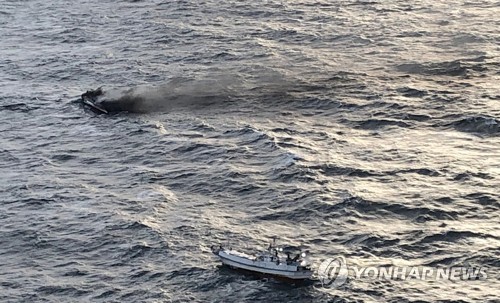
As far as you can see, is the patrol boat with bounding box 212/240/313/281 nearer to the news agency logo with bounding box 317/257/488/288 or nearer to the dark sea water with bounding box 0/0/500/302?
the dark sea water with bounding box 0/0/500/302

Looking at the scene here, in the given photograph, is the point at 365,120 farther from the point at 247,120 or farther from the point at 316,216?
the point at 316,216

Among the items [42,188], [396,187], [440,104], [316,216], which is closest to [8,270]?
[42,188]

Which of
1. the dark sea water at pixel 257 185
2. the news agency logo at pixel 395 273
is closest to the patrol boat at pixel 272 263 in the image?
the dark sea water at pixel 257 185

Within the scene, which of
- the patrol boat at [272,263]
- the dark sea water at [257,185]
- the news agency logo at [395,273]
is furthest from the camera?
the dark sea water at [257,185]

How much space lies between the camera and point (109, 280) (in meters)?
131

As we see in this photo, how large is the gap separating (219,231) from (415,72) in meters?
72.6

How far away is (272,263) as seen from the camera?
413 feet

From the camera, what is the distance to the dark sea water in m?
130

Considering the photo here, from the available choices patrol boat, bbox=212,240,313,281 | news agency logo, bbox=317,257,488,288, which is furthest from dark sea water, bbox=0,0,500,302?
patrol boat, bbox=212,240,313,281

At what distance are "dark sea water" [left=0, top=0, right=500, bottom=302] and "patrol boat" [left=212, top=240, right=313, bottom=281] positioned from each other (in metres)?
1.72

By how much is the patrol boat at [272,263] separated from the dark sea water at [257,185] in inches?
67.7

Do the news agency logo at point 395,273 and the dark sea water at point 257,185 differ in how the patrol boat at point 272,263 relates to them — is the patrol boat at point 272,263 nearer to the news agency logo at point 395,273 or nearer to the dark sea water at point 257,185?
the dark sea water at point 257,185

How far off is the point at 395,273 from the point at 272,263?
52.6 ft

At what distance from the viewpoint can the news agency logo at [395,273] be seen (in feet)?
411
